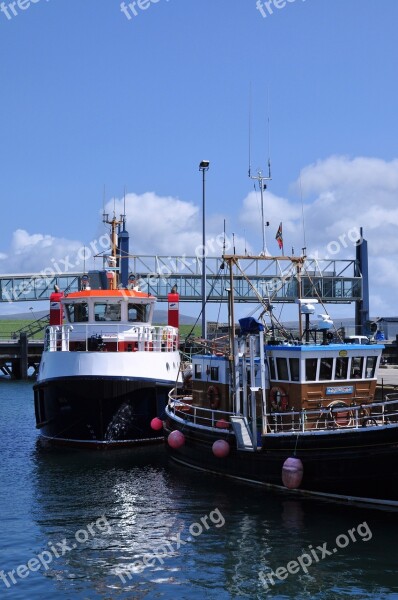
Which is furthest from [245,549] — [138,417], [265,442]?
[138,417]

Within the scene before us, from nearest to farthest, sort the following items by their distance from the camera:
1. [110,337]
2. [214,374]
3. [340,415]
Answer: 1. [340,415]
2. [214,374]
3. [110,337]

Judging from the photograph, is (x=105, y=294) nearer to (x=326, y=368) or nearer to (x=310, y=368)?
(x=310, y=368)

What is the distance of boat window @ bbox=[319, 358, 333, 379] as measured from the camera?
2578 cm

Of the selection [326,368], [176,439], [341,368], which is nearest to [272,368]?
[326,368]

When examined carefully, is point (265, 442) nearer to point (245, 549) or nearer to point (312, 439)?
point (312, 439)

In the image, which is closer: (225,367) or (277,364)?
(277,364)

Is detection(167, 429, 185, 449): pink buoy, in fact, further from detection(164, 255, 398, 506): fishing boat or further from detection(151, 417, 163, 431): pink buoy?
detection(151, 417, 163, 431): pink buoy

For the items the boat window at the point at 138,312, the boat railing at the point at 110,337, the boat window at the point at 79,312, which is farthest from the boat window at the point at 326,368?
the boat window at the point at 79,312

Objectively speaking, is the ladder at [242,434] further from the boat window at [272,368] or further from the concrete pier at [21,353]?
the concrete pier at [21,353]

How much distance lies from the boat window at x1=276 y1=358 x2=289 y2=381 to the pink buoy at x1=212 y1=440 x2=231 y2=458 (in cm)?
289

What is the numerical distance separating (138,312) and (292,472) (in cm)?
1628

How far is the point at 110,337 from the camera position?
3503 centimetres

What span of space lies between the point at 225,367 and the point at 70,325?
10086mm

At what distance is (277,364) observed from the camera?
26.4m
